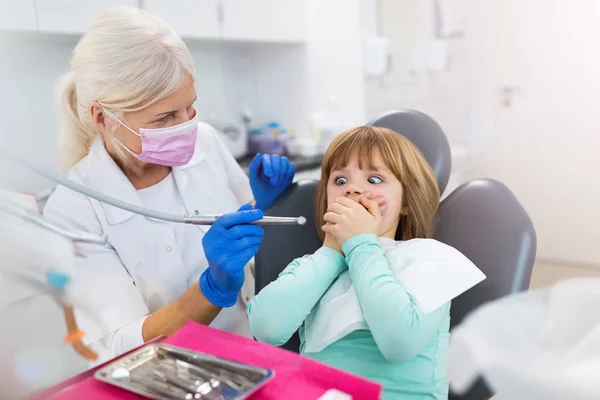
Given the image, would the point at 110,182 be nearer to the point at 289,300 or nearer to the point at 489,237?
the point at 289,300

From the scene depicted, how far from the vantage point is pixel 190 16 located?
1.38m

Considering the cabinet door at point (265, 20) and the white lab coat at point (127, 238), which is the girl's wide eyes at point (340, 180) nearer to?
the white lab coat at point (127, 238)

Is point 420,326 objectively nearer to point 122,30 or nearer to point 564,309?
point 564,309

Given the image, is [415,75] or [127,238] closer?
[127,238]

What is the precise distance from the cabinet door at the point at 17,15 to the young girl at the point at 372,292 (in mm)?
488

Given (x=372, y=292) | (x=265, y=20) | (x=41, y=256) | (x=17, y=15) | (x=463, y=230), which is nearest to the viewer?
(x=41, y=256)

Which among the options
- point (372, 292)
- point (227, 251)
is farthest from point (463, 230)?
point (227, 251)

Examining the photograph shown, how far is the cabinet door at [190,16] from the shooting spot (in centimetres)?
123

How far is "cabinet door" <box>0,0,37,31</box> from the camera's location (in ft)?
2.06

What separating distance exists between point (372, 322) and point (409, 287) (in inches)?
3.1

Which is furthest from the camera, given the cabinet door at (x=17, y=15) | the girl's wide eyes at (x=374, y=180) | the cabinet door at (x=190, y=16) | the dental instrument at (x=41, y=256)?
the cabinet door at (x=190, y=16)

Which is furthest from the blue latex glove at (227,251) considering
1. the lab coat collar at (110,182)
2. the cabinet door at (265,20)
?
the cabinet door at (265,20)

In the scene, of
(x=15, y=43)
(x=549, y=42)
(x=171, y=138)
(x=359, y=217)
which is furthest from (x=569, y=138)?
(x=15, y=43)

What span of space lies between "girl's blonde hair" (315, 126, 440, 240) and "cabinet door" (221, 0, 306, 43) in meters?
0.66
